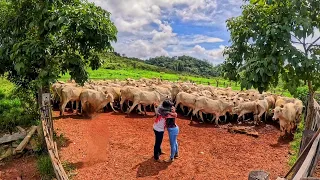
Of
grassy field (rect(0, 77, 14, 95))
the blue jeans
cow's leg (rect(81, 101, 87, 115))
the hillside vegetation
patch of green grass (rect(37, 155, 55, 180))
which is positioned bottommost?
patch of green grass (rect(37, 155, 55, 180))

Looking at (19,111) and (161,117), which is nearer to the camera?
(161,117)

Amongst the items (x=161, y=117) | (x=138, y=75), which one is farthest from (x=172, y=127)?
(x=138, y=75)

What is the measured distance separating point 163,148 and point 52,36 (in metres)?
5.48

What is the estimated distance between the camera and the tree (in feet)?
19.8

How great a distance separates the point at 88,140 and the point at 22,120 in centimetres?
371

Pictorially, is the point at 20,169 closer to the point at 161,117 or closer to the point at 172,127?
the point at 161,117

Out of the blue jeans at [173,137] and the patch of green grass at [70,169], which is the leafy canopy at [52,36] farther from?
the blue jeans at [173,137]

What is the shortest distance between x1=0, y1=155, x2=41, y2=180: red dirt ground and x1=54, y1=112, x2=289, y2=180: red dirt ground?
106 cm

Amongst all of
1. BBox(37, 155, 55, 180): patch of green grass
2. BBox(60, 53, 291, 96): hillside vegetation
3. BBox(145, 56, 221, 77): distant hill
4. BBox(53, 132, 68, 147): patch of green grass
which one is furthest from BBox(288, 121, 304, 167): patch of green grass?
BBox(145, 56, 221, 77): distant hill

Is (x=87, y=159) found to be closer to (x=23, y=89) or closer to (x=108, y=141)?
(x=108, y=141)

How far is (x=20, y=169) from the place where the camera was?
10867mm

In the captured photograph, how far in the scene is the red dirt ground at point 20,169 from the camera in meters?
10.3

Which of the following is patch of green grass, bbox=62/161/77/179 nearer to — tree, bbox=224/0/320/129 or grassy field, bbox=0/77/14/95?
tree, bbox=224/0/320/129

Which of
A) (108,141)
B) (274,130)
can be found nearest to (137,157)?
(108,141)
